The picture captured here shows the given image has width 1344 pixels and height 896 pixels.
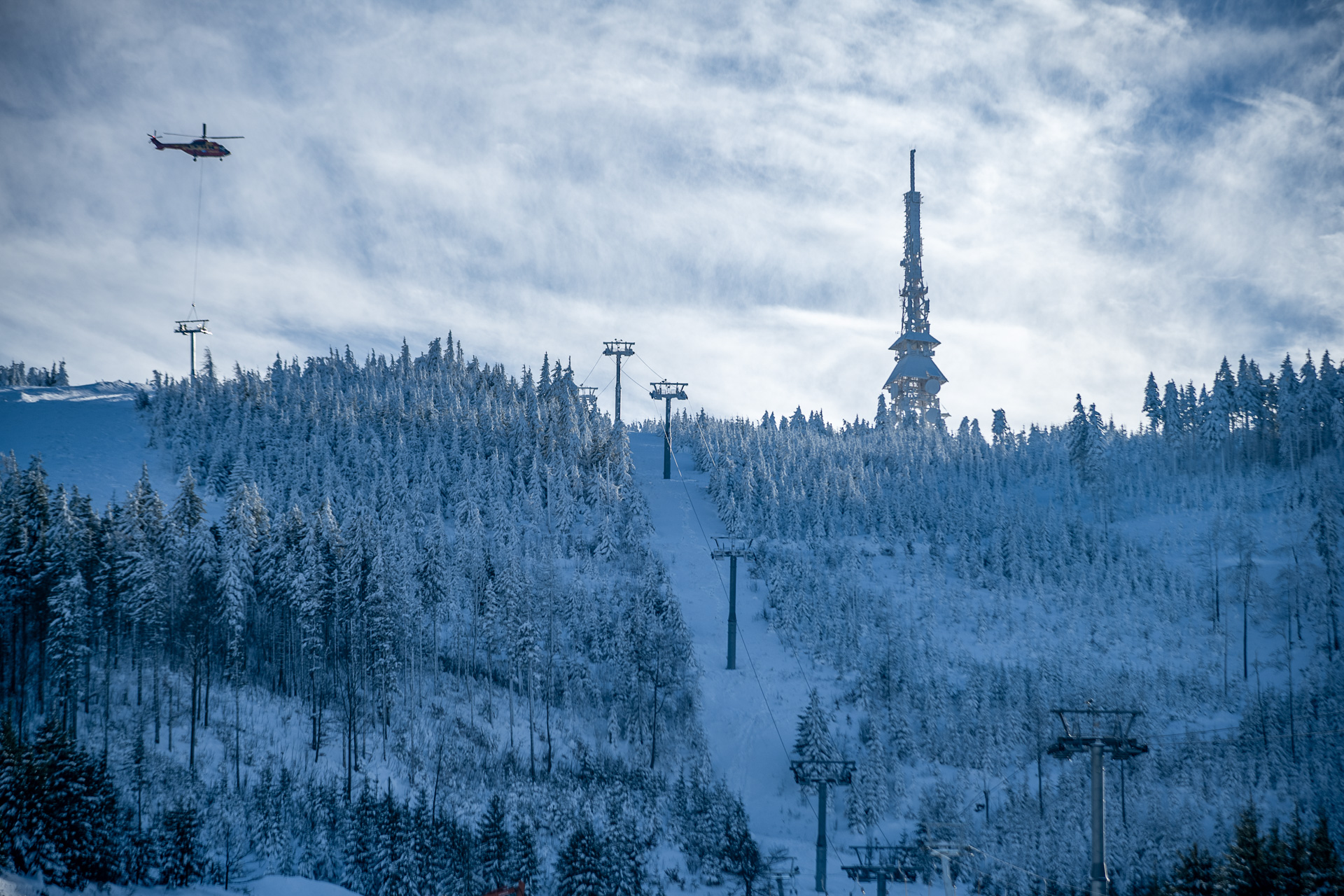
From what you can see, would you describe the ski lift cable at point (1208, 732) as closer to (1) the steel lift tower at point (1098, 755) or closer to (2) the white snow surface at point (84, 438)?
(1) the steel lift tower at point (1098, 755)

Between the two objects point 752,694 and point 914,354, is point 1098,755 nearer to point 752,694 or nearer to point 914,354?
point 752,694

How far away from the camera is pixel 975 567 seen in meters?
94.8

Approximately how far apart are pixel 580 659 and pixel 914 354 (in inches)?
5580

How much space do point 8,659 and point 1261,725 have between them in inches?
3406

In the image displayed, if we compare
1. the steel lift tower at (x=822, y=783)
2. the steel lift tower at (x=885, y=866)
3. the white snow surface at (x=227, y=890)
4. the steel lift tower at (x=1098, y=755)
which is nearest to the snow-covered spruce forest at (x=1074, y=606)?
the steel lift tower at (x=885, y=866)

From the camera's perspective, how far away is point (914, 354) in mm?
193250

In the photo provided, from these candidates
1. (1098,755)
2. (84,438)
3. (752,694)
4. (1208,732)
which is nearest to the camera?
(1098,755)

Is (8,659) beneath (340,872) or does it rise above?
above

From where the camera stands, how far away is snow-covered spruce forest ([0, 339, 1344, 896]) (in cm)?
4569

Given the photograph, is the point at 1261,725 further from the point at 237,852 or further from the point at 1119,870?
the point at 237,852

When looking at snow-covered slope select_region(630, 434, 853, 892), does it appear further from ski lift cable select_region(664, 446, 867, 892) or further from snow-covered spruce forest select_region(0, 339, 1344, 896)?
snow-covered spruce forest select_region(0, 339, 1344, 896)

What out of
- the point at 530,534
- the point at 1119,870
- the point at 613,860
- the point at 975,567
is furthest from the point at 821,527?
the point at 613,860

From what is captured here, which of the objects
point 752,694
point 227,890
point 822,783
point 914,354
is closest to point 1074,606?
point 752,694

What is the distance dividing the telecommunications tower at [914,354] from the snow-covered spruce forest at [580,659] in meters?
72.0
